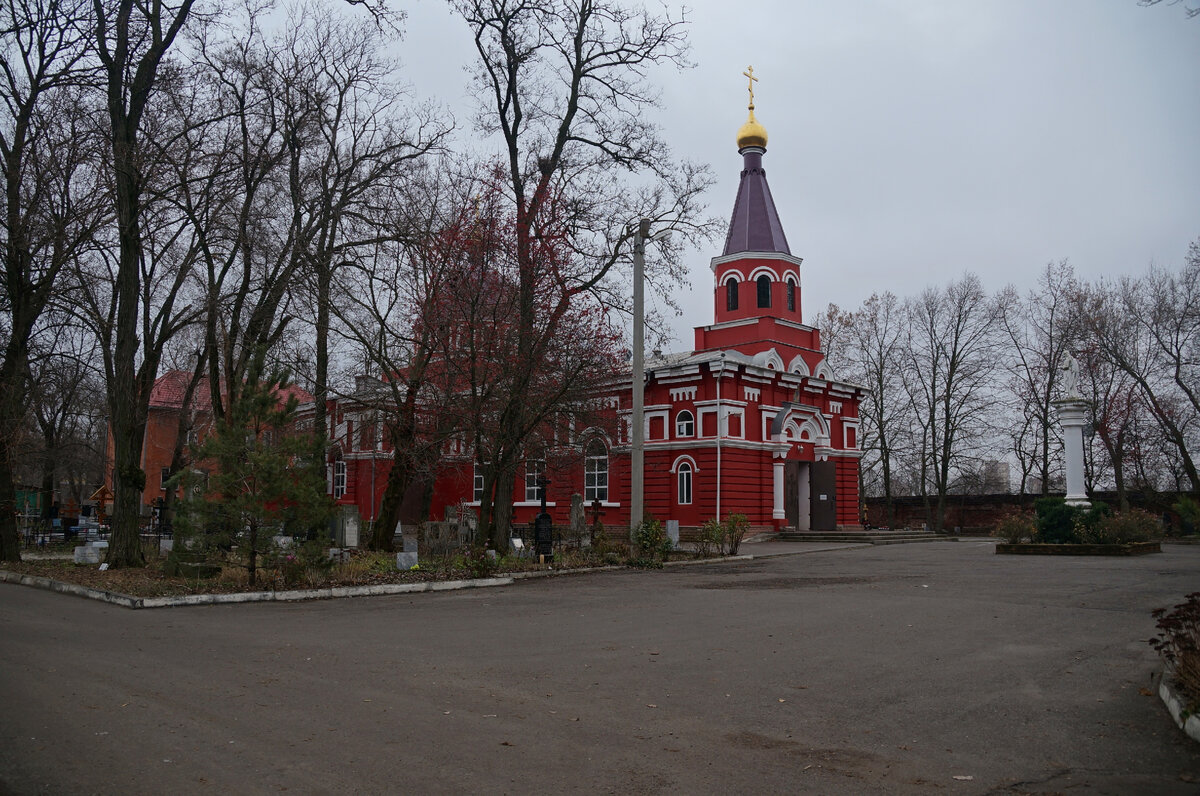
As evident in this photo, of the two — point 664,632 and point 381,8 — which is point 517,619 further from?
point 381,8

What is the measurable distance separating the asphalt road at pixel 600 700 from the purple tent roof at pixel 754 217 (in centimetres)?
2595

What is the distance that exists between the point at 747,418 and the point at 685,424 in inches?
97.9

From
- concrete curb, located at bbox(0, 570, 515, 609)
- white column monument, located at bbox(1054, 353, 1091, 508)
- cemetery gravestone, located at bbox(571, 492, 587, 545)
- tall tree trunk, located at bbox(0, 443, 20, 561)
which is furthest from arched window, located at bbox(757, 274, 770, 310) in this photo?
tall tree trunk, located at bbox(0, 443, 20, 561)

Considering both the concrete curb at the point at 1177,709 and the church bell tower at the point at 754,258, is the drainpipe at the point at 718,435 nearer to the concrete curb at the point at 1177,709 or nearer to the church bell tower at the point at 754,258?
the church bell tower at the point at 754,258

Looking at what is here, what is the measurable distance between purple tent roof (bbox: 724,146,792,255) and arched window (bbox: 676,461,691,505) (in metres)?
9.58

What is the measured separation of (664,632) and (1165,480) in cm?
4625

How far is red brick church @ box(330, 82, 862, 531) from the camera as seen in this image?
33688 millimetres

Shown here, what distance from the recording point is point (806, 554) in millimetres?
25891

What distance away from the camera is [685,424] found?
3462 cm

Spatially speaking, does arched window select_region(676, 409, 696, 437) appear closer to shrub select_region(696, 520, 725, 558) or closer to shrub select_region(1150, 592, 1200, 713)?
shrub select_region(696, 520, 725, 558)

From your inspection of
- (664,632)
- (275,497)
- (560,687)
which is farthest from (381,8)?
(560,687)

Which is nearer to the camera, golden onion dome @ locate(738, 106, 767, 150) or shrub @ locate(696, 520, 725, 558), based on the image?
shrub @ locate(696, 520, 725, 558)

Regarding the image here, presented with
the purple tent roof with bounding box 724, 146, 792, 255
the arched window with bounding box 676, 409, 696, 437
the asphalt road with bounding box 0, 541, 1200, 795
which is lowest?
the asphalt road with bounding box 0, 541, 1200, 795

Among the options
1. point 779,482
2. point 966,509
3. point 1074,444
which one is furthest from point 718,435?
point 966,509
